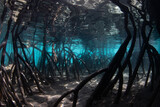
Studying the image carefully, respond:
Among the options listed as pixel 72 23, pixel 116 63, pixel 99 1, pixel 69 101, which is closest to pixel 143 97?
pixel 116 63

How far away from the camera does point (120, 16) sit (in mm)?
11086

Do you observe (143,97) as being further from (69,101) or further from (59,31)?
(59,31)

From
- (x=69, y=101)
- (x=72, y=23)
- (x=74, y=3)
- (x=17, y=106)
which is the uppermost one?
(x=74, y=3)

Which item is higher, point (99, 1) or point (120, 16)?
point (99, 1)

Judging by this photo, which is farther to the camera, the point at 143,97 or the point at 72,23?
the point at 72,23

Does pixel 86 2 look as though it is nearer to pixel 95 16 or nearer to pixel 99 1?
pixel 99 1

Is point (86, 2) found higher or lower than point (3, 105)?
higher

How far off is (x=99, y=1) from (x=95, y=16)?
2.92 m

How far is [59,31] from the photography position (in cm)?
1429

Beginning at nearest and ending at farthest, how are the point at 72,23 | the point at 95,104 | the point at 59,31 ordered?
the point at 95,104 < the point at 72,23 < the point at 59,31

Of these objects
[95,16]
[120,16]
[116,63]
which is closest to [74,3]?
[95,16]

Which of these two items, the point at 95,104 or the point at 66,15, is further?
the point at 66,15

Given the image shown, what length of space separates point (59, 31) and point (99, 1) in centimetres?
736

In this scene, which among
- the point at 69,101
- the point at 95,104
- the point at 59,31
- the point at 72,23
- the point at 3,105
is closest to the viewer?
the point at 95,104
